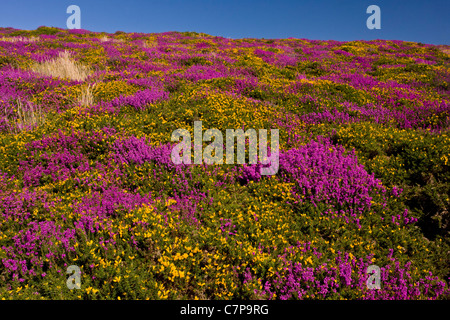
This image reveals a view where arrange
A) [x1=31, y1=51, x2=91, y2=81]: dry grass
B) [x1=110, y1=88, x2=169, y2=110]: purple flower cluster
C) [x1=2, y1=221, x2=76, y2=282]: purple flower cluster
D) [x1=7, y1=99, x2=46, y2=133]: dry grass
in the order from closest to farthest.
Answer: [x1=2, y1=221, x2=76, y2=282]: purple flower cluster → [x1=7, y1=99, x2=46, y2=133]: dry grass → [x1=110, y1=88, x2=169, y2=110]: purple flower cluster → [x1=31, y1=51, x2=91, y2=81]: dry grass

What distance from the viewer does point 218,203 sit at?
4875 mm

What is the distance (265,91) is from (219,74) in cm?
409

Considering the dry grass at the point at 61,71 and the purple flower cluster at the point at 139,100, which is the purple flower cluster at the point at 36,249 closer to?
the purple flower cluster at the point at 139,100

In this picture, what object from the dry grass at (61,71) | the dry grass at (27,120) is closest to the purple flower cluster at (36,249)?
→ the dry grass at (27,120)

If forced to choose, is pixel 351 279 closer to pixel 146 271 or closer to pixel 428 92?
pixel 146 271

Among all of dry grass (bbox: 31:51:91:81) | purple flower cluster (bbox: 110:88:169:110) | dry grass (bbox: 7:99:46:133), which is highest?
dry grass (bbox: 31:51:91:81)

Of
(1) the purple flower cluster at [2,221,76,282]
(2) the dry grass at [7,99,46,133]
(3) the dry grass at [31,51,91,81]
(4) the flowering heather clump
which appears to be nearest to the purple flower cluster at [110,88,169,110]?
(4) the flowering heather clump

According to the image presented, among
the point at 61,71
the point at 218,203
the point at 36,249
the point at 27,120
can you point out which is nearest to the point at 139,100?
the point at 27,120

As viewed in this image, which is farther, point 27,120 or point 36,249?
point 27,120

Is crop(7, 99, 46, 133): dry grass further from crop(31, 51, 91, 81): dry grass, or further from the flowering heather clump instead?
crop(31, 51, 91, 81): dry grass

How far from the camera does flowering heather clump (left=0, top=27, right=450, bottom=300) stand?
11.9ft

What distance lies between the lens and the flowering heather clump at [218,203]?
362cm

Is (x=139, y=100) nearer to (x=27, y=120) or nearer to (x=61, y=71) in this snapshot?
(x=27, y=120)
